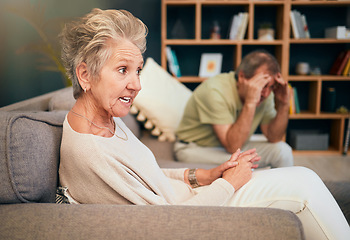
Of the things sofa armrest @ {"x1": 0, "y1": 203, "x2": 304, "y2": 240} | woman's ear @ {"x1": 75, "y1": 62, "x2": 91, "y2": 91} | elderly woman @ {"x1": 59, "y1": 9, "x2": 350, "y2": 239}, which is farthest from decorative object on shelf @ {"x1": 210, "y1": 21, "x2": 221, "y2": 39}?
sofa armrest @ {"x1": 0, "y1": 203, "x2": 304, "y2": 240}

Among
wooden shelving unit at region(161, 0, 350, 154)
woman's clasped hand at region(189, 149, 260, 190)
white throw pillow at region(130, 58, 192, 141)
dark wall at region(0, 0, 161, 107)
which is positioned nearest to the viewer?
woman's clasped hand at region(189, 149, 260, 190)

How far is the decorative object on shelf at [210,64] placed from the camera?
12.0ft

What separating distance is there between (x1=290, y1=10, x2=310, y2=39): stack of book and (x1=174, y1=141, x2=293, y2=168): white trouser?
182 cm

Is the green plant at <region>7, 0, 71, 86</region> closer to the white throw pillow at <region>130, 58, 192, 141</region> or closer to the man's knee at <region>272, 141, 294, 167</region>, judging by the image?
the white throw pillow at <region>130, 58, 192, 141</region>

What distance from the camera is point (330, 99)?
145 inches

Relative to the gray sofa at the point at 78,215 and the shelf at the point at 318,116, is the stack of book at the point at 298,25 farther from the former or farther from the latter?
the gray sofa at the point at 78,215

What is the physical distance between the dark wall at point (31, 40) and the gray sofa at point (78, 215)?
1741 millimetres

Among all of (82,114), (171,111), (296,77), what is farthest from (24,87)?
(296,77)

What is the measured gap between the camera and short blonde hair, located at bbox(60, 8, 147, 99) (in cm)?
92

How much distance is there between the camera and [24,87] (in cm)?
278

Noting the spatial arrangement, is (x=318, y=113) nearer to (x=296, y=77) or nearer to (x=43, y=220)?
(x=296, y=77)

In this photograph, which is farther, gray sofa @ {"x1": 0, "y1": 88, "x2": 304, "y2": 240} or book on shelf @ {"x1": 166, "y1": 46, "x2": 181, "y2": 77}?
book on shelf @ {"x1": 166, "y1": 46, "x2": 181, "y2": 77}

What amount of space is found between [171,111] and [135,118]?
25 cm

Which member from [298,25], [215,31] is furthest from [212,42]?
[298,25]
